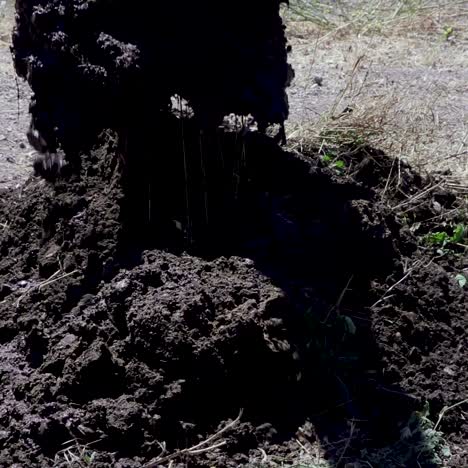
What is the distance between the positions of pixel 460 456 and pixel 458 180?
6.17 ft

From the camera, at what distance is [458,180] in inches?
184

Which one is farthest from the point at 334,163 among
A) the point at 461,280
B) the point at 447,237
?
the point at 461,280

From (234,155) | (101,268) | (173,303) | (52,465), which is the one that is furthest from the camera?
(234,155)

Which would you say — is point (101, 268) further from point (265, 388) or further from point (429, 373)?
point (429, 373)

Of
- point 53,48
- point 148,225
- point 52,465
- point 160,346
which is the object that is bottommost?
point 52,465

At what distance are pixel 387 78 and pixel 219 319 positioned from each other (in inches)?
149

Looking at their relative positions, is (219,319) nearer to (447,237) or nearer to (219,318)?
(219,318)

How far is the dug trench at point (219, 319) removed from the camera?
3051 millimetres

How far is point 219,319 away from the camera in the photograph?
319cm

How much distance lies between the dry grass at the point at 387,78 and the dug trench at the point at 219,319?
98 cm

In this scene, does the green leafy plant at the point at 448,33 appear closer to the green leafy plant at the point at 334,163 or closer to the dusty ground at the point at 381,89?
the dusty ground at the point at 381,89

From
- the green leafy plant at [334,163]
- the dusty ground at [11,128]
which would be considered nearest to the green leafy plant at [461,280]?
the green leafy plant at [334,163]

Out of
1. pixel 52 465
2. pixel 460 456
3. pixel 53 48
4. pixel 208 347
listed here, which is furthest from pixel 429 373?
pixel 53 48

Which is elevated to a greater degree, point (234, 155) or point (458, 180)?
point (234, 155)
